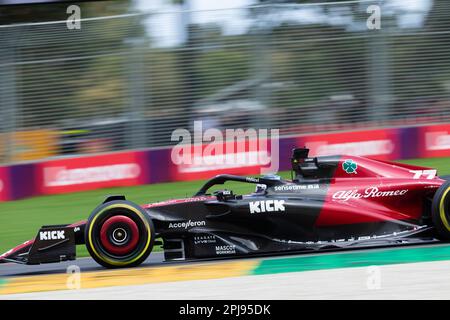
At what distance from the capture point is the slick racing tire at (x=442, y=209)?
23.8 feet

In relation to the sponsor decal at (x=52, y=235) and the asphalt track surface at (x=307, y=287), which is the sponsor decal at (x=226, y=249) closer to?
the asphalt track surface at (x=307, y=287)

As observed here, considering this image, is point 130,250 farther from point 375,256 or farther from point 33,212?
point 33,212

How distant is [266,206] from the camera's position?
734 centimetres

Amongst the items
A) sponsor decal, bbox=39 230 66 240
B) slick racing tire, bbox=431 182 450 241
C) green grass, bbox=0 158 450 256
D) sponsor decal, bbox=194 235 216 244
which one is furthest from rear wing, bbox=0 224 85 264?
slick racing tire, bbox=431 182 450 241

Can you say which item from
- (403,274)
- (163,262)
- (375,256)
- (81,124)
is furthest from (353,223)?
(81,124)

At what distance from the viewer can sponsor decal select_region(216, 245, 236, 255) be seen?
24.2 feet

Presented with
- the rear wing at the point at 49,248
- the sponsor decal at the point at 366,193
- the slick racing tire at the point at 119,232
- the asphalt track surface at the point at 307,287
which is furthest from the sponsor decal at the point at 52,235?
the sponsor decal at the point at 366,193

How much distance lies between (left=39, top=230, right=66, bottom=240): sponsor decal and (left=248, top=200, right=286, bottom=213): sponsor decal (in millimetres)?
1741

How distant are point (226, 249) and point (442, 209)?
1.97 m

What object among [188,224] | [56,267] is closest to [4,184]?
[56,267]

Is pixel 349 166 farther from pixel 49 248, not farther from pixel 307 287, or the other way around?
pixel 49 248

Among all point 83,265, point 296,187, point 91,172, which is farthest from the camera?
point 91,172

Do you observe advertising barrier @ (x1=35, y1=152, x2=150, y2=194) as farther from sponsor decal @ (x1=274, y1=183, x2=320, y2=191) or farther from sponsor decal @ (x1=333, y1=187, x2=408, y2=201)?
sponsor decal @ (x1=333, y1=187, x2=408, y2=201)
